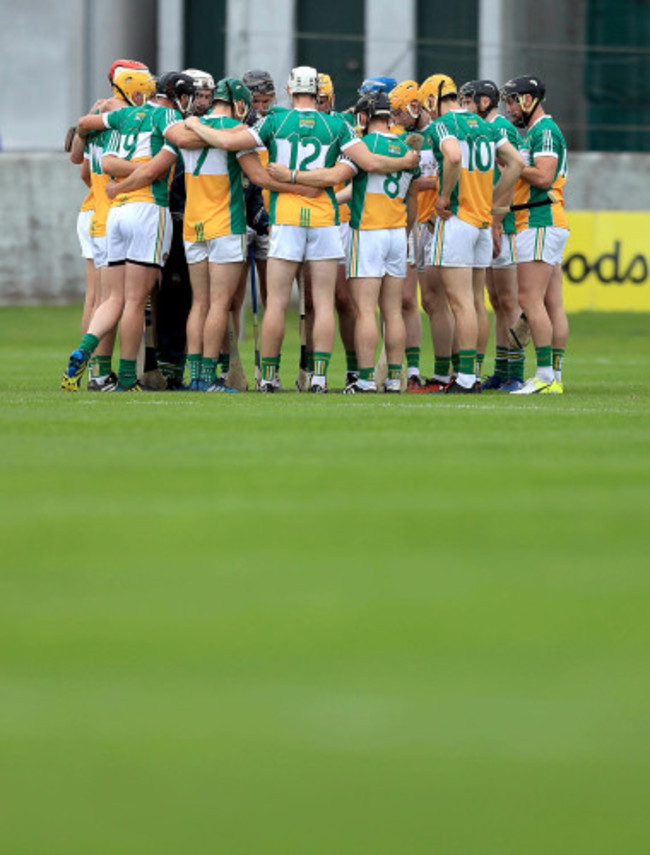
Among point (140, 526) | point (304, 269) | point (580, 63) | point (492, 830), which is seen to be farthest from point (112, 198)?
point (580, 63)

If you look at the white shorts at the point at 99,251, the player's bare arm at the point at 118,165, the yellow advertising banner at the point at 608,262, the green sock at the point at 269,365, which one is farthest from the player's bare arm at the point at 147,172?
the yellow advertising banner at the point at 608,262

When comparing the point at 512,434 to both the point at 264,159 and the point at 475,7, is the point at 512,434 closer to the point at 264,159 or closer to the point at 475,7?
the point at 264,159

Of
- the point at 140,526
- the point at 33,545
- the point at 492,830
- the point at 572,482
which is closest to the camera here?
the point at 492,830

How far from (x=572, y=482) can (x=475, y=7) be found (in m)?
29.4

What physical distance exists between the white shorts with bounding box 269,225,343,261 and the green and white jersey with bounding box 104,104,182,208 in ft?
2.54

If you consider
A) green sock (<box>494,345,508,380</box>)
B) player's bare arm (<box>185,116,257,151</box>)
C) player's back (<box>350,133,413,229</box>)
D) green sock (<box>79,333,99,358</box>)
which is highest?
player's bare arm (<box>185,116,257,151</box>)

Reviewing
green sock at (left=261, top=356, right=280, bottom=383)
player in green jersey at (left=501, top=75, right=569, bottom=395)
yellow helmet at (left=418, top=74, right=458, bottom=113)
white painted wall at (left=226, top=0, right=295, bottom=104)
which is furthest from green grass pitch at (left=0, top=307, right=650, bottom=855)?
white painted wall at (left=226, top=0, right=295, bottom=104)

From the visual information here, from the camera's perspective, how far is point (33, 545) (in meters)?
5.03

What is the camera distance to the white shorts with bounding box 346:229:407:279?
41.1 feet

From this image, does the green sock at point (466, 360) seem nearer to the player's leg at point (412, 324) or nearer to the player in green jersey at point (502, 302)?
the player in green jersey at point (502, 302)

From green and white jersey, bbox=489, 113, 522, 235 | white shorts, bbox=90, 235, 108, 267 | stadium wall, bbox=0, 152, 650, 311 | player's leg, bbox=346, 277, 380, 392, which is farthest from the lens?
stadium wall, bbox=0, 152, 650, 311

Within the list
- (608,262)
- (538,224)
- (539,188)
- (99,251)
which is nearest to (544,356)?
(538,224)

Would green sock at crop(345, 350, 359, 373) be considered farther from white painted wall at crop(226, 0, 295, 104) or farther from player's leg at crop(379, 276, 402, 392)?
white painted wall at crop(226, 0, 295, 104)

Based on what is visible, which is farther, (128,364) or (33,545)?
(128,364)
